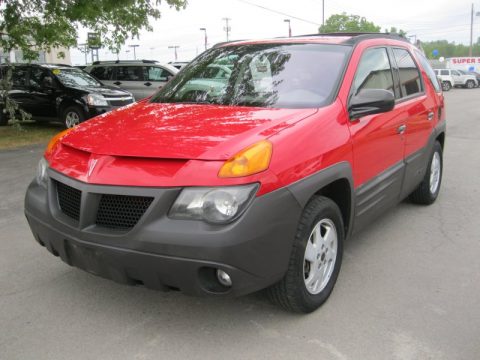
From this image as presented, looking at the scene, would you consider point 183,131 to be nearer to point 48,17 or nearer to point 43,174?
point 43,174

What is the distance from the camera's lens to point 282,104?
3.36 metres

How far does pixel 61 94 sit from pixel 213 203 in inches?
393

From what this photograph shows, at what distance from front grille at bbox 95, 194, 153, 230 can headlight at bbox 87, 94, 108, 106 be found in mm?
8861

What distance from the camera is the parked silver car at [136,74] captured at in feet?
47.7

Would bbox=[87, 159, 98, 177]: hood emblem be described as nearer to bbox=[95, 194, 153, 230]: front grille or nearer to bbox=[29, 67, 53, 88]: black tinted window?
bbox=[95, 194, 153, 230]: front grille

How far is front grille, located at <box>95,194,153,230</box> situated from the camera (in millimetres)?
2604

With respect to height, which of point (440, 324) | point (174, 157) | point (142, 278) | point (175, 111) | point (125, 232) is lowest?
point (440, 324)

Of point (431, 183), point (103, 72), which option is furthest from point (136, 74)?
point (431, 183)

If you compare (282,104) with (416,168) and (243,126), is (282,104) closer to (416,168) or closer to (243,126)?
(243,126)

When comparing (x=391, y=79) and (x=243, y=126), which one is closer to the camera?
(x=243, y=126)

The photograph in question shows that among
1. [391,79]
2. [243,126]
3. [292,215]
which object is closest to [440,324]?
[292,215]

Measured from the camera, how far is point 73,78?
11977mm

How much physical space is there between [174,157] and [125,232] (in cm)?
48

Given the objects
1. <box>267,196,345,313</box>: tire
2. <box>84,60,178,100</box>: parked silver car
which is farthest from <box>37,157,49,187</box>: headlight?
<box>84,60,178,100</box>: parked silver car
